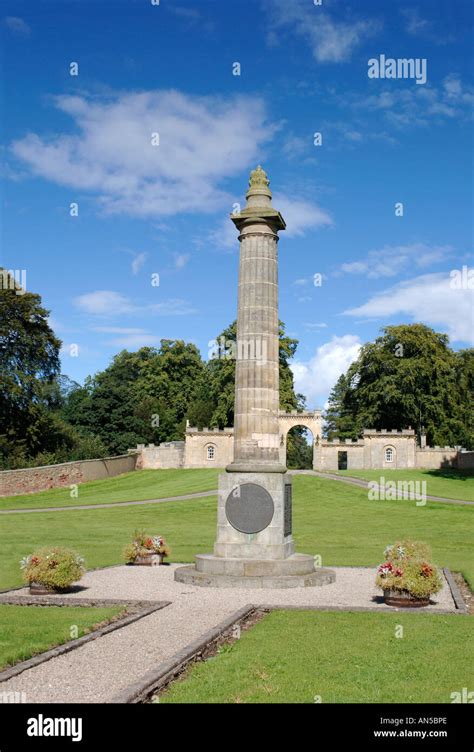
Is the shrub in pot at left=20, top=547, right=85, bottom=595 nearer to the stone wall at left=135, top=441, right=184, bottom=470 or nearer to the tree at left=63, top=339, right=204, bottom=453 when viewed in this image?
the stone wall at left=135, top=441, right=184, bottom=470

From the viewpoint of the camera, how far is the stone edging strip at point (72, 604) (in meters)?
9.36

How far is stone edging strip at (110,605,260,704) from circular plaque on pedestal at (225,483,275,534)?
18.8ft

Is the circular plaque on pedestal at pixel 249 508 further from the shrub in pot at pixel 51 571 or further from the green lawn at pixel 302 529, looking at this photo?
the green lawn at pixel 302 529

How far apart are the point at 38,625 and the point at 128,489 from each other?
142 ft

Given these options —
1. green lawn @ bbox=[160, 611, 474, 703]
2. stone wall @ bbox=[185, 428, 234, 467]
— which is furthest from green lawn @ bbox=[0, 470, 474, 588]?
stone wall @ bbox=[185, 428, 234, 467]

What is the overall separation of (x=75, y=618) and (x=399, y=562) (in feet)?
20.8

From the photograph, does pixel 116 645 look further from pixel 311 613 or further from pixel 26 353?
pixel 26 353

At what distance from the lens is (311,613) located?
13398 millimetres

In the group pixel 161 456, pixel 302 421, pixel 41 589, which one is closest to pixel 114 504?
pixel 161 456

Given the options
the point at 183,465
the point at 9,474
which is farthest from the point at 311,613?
the point at 183,465

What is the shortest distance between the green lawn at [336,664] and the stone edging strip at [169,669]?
0.18 metres

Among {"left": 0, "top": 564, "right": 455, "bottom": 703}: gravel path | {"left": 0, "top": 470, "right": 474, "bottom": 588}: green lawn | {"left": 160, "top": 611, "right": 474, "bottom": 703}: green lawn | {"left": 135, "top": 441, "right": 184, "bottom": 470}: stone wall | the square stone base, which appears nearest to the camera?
{"left": 160, "top": 611, "right": 474, "bottom": 703}: green lawn

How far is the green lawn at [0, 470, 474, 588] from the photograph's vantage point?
22.9 meters

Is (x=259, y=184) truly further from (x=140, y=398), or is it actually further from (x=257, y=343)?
(x=140, y=398)
